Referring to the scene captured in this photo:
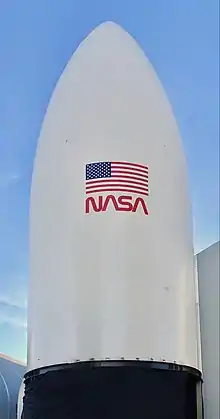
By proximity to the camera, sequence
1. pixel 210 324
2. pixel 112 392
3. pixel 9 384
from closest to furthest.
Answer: pixel 112 392
pixel 210 324
pixel 9 384

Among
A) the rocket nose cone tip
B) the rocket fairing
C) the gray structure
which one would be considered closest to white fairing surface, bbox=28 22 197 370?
the rocket fairing

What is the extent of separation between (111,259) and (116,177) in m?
0.21

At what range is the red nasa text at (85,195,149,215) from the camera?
172cm

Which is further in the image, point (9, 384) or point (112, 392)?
point (9, 384)

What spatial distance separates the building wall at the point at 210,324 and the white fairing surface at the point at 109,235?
0.20 feet

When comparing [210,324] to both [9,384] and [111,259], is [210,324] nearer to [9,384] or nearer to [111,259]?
[111,259]

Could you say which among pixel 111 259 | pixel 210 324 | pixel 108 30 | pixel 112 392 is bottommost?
pixel 112 392

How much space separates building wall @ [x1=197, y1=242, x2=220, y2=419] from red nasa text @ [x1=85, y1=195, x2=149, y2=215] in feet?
0.87

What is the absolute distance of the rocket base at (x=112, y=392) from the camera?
1.56 m

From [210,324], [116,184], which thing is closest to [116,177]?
[116,184]

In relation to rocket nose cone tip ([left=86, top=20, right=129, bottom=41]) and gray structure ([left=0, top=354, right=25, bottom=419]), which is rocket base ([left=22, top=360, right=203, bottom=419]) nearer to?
gray structure ([left=0, top=354, right=25, bottom=419])

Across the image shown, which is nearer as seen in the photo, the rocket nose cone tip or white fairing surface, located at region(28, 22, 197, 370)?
white fairing surface, located at region(28, 22, 197, 370)

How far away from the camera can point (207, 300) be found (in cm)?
184

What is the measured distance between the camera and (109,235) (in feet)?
5.57
